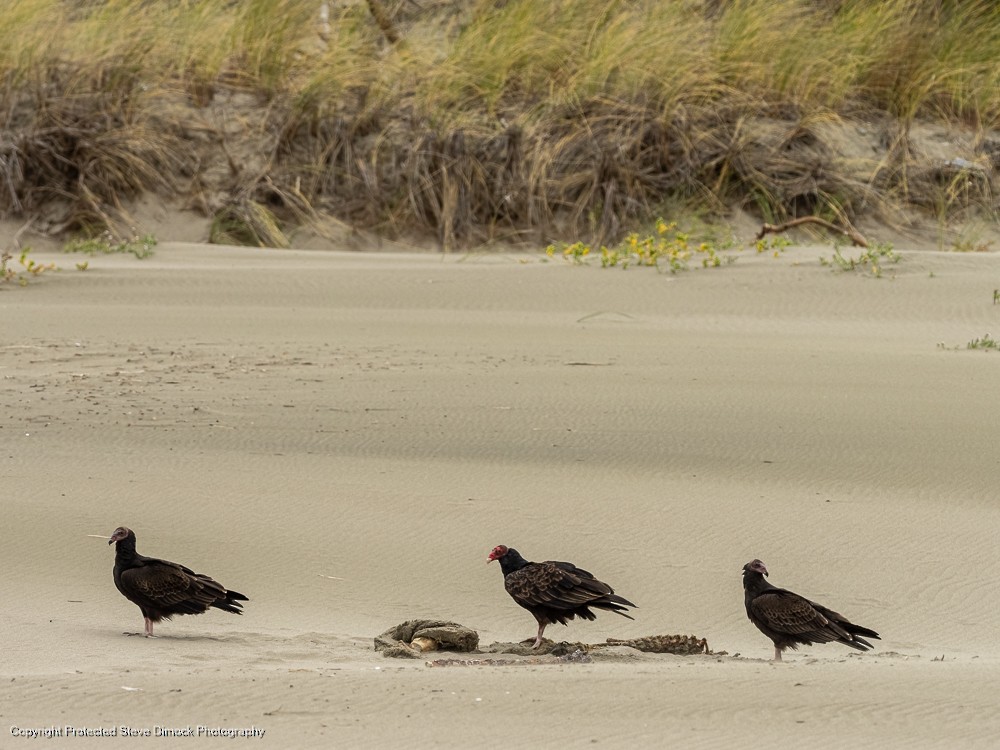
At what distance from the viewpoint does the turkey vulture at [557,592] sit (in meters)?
4.39

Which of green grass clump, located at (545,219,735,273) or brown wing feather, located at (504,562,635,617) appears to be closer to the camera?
brown wing feather, located at (504,562,635,617)

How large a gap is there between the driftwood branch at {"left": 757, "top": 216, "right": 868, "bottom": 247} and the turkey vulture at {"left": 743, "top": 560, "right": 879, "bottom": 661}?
27.6 ft

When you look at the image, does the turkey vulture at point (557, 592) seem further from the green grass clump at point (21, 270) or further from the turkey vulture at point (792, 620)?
the green grass clump at point (21, 270)

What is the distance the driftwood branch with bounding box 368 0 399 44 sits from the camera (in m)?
16.7

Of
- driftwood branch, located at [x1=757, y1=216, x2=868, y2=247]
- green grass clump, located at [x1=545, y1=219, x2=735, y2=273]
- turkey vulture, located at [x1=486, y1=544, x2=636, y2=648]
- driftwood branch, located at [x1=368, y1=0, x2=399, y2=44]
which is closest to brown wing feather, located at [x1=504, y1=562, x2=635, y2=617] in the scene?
turkey vulture, located at [x1=486, y1=544, x2=636, y2=648]

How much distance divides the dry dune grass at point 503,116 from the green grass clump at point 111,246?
31cm

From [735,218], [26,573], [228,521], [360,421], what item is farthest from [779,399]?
[735,218]

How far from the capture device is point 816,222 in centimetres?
1350

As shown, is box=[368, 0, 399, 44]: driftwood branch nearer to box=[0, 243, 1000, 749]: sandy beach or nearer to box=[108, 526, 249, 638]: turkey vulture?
box=[0, 243, 1000, 749]: sandy beach

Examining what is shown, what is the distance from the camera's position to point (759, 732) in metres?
3.47

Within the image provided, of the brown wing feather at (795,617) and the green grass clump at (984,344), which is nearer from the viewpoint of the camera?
the brown wing feather at (795,617)

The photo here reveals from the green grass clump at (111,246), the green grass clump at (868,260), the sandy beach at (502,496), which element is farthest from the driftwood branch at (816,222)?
the green grass clump at (111,246)

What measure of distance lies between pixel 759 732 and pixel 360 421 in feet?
14.1

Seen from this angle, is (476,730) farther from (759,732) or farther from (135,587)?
(135,587)
